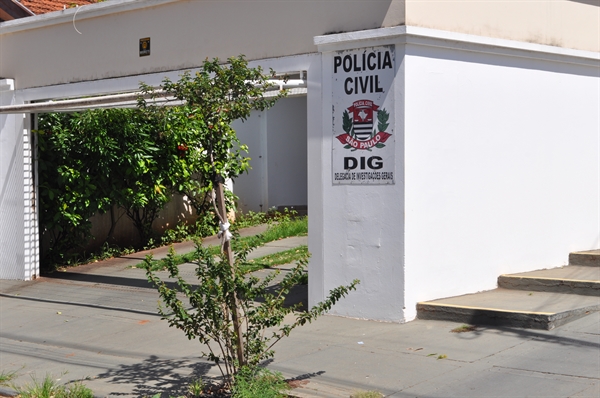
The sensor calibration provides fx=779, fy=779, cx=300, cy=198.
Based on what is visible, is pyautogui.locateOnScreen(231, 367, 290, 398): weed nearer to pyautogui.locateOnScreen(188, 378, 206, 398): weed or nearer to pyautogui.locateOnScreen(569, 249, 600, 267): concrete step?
pyautogui.locateOnScreen(188, 378, 206, 398): weed

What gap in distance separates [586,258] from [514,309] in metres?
2.56

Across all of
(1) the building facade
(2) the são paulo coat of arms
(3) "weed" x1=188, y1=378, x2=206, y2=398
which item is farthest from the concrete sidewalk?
(2) the são paulo coat of arms

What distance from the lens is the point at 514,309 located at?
8086 mm

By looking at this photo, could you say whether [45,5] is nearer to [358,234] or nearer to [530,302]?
[358,234]

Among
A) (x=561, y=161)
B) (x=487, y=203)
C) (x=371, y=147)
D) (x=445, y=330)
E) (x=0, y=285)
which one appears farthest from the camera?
(x=0, y=285)

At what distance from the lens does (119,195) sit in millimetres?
13617

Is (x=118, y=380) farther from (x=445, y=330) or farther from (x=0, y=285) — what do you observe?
(x=0, y=285)

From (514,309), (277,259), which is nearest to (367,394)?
(514,309)

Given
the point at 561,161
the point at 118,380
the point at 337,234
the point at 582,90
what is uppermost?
the point at 582,90

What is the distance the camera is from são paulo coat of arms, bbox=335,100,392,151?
334 inches

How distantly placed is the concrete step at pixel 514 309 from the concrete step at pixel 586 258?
1.38 metres

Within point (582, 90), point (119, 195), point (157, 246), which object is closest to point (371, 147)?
point (582, 90)

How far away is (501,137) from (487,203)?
0.82 m

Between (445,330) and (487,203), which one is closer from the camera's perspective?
(445,330)
